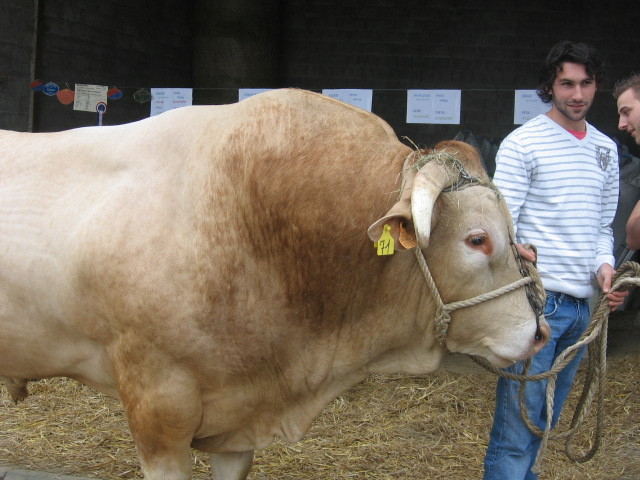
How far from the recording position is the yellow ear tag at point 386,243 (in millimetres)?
2490

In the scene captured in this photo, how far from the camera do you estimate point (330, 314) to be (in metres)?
2.80

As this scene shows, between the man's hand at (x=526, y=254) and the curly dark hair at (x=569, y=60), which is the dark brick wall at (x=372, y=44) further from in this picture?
the man's hand at (x=526, y=254)

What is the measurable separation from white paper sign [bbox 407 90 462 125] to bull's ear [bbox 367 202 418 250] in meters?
4.12

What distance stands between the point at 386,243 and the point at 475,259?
343 millimetres

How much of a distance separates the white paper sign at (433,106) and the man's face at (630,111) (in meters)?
3.33

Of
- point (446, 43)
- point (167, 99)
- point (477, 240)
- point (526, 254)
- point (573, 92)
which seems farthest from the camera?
point (446, 43)

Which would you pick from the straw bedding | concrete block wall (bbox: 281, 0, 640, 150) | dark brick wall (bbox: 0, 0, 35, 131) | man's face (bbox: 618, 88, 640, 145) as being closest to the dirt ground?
the straw bedding

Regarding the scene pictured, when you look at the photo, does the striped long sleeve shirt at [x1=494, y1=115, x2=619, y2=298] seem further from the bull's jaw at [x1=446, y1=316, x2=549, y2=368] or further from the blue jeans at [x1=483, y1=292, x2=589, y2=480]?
the bull's jaw at [x1=446, y1=316, x2=549, y2=368]

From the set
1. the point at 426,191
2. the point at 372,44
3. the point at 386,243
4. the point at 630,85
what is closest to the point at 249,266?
the point at 386,243

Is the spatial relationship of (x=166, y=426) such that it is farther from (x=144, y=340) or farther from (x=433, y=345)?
(x=433, y=345)

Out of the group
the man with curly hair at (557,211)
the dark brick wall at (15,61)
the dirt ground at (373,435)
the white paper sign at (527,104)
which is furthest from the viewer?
the dark brick wall at (15,61)

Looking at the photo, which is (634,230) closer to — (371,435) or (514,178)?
(514,178)

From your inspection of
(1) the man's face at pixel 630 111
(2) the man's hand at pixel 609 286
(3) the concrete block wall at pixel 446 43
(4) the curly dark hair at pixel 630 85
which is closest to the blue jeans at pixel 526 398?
(2) the man's hand at pixel 609 286

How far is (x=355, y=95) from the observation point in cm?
666
